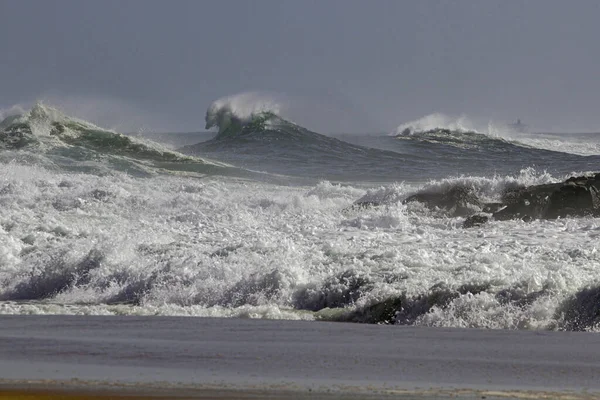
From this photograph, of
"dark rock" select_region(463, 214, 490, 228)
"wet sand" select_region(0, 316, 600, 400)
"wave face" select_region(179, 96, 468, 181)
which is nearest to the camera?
"wet sand" select_region(0, 316, 600, 400)

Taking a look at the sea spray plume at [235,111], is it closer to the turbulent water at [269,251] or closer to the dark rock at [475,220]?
the turbulent water at [269,251]

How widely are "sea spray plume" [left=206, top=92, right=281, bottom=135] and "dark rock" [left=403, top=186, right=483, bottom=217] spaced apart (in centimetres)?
2461

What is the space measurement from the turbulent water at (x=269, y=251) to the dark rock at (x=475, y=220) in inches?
9.6

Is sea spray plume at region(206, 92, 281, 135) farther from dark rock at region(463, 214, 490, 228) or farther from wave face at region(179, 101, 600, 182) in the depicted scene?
dark rock at region(463, 214, 490, 228)

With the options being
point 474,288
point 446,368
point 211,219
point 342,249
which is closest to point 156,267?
point 342,249

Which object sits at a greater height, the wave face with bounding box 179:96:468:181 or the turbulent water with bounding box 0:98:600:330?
the wave face with bounding box 179:96:468:181

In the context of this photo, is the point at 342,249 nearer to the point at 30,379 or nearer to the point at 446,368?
the point at 446,368

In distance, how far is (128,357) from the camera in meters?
8.48

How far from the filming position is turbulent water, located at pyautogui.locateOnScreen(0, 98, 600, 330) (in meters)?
13.3

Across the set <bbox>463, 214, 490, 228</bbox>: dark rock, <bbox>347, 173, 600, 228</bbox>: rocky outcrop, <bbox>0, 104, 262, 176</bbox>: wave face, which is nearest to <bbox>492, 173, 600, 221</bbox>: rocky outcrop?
<bbox>347, 173, 600, 228</bbox>: rocky outcrop

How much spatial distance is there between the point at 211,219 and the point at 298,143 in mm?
21759

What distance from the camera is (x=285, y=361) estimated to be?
328 inches

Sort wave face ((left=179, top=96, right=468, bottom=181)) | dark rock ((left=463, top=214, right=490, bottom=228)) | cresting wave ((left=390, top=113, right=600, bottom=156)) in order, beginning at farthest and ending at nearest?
cresting wave ((left=390, top=113, right=600, bottom=156)) → wave face ((left=179, top=96, right=468, bottom=181)) → dark rock ((left=463, top=214, right=490, bottom=228))

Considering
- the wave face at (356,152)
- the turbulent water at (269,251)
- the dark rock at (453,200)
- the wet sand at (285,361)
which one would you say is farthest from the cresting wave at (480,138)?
the wet sand at (285,361)
